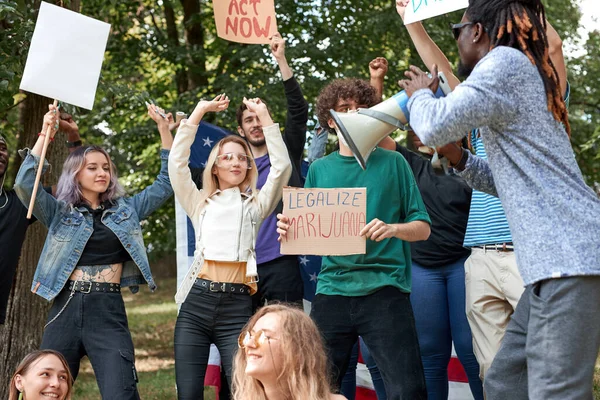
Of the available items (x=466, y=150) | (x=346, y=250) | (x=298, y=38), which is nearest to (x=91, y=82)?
(x=346, y=250)

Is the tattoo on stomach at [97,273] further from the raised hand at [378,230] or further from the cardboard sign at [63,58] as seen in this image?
the raised hand at [378,230]

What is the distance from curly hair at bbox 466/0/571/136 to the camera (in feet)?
9.79

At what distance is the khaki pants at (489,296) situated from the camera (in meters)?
4.69

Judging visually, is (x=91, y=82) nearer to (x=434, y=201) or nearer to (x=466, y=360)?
(x=434, y=201)

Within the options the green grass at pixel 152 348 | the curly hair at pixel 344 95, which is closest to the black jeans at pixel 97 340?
the curly hair at pixel 344 95

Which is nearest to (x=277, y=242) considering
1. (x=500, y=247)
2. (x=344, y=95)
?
(x=344, y=95)

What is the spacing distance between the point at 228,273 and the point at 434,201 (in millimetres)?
1457

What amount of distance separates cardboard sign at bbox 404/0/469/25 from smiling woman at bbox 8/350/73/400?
8.31ft

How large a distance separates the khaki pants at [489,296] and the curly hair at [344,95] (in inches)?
41.5

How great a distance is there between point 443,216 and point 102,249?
6.80 ft

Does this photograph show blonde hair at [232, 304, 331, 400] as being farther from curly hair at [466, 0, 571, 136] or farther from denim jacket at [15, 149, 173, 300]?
denim jacket at [15, 149, 173, 300]

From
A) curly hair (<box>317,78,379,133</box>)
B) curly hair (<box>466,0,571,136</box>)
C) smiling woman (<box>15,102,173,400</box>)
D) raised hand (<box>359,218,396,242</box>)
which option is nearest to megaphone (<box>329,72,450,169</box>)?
curly hair (<box>466,0,571,136</box>)

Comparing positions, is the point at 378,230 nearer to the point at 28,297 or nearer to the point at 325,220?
the point at 325,220

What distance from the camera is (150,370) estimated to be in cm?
1115
